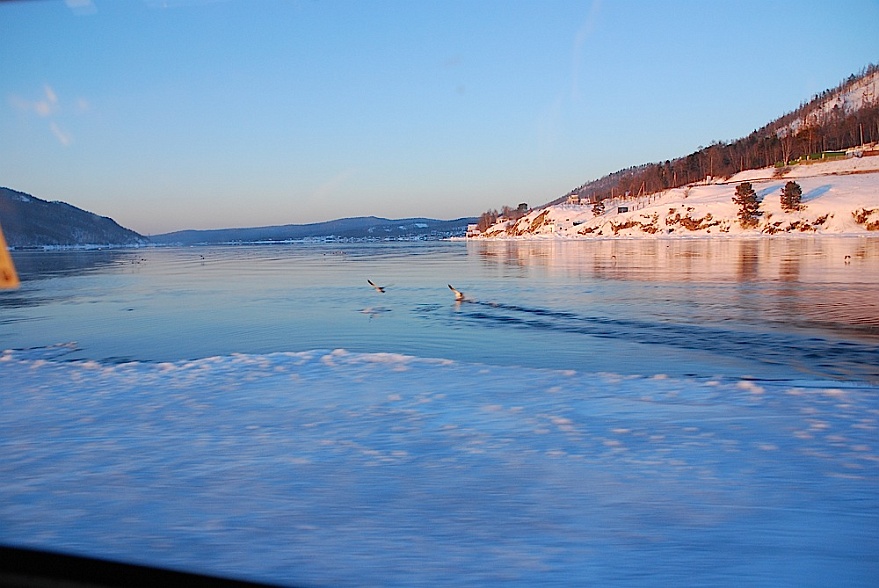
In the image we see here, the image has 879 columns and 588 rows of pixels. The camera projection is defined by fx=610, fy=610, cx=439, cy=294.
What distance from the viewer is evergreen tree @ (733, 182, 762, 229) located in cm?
7994

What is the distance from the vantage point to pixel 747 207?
8088 centimetres

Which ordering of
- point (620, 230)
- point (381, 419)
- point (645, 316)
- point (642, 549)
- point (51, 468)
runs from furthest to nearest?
point (620, 230)
point (645, 316)
point (381, 419)
point (51, 468)
point (642, 549)

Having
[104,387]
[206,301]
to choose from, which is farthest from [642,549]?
[206,301]

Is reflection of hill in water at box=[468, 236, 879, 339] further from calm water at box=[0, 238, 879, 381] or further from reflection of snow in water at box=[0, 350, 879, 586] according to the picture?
reflection of snow in water at box=[0, 350, 879, 586]

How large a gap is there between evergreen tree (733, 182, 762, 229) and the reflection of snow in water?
82.4 m

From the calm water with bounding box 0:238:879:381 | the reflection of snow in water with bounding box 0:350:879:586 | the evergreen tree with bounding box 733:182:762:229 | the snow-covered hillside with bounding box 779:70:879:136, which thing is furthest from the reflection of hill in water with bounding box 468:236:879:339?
the snow-covered hillside with bounding box 779:70:879:136

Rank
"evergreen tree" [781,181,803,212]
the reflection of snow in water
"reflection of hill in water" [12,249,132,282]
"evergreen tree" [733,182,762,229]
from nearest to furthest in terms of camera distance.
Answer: the reflection of snow in water < "reflection of hill in water" [12,249,132,282] < "evergreen tree" [781,181,803,212] < "evergreen tree" [733,182,762,229]

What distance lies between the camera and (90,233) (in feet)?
266

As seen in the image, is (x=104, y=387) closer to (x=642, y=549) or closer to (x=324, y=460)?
(x=324, y=460)

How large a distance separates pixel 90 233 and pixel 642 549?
302 ft

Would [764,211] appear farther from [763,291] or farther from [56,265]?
[56,265]

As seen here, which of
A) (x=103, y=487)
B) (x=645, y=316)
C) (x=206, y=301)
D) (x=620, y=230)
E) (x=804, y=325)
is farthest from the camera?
(x=620, y=230)

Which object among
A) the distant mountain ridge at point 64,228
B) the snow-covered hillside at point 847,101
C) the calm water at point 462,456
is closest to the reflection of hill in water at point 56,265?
the distant mountain ridge at point 64,228

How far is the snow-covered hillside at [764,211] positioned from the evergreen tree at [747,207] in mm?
855
